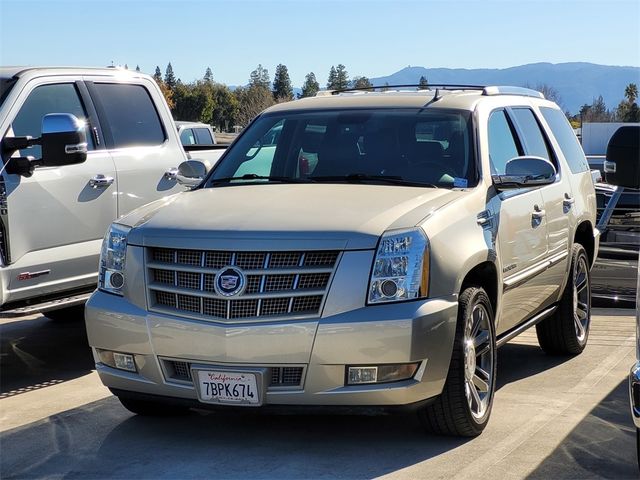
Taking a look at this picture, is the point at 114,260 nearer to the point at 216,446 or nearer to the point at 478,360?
the point at 216,446

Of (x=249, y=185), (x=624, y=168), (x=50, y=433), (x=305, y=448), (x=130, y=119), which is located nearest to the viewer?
(x=624, y=168)

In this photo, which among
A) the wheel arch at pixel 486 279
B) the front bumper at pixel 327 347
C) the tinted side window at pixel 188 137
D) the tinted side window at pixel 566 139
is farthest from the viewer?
the tinted side window at pixel 188 137

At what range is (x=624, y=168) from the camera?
5148 millimetres

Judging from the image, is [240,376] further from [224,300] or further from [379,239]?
[379,239]

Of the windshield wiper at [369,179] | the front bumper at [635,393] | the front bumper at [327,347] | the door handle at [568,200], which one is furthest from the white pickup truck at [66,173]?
the front bumper at [635,393]

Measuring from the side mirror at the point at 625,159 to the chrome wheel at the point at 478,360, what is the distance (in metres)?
1.06

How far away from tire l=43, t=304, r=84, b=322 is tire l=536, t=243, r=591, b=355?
14.5ft

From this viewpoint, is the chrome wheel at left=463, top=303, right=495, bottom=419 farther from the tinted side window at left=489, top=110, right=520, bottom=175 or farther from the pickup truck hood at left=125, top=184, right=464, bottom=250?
the tinted side window at left=489, top=110, right=520, bottom=175

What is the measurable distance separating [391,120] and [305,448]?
7.25 feet

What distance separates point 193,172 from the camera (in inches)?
279

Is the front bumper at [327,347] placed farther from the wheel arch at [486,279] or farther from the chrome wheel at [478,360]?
the wheel arch at [486,279]

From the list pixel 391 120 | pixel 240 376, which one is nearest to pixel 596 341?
pixel 391 120

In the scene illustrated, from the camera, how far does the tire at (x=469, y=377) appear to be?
17.9ft

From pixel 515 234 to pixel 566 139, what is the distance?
2.07 metres
